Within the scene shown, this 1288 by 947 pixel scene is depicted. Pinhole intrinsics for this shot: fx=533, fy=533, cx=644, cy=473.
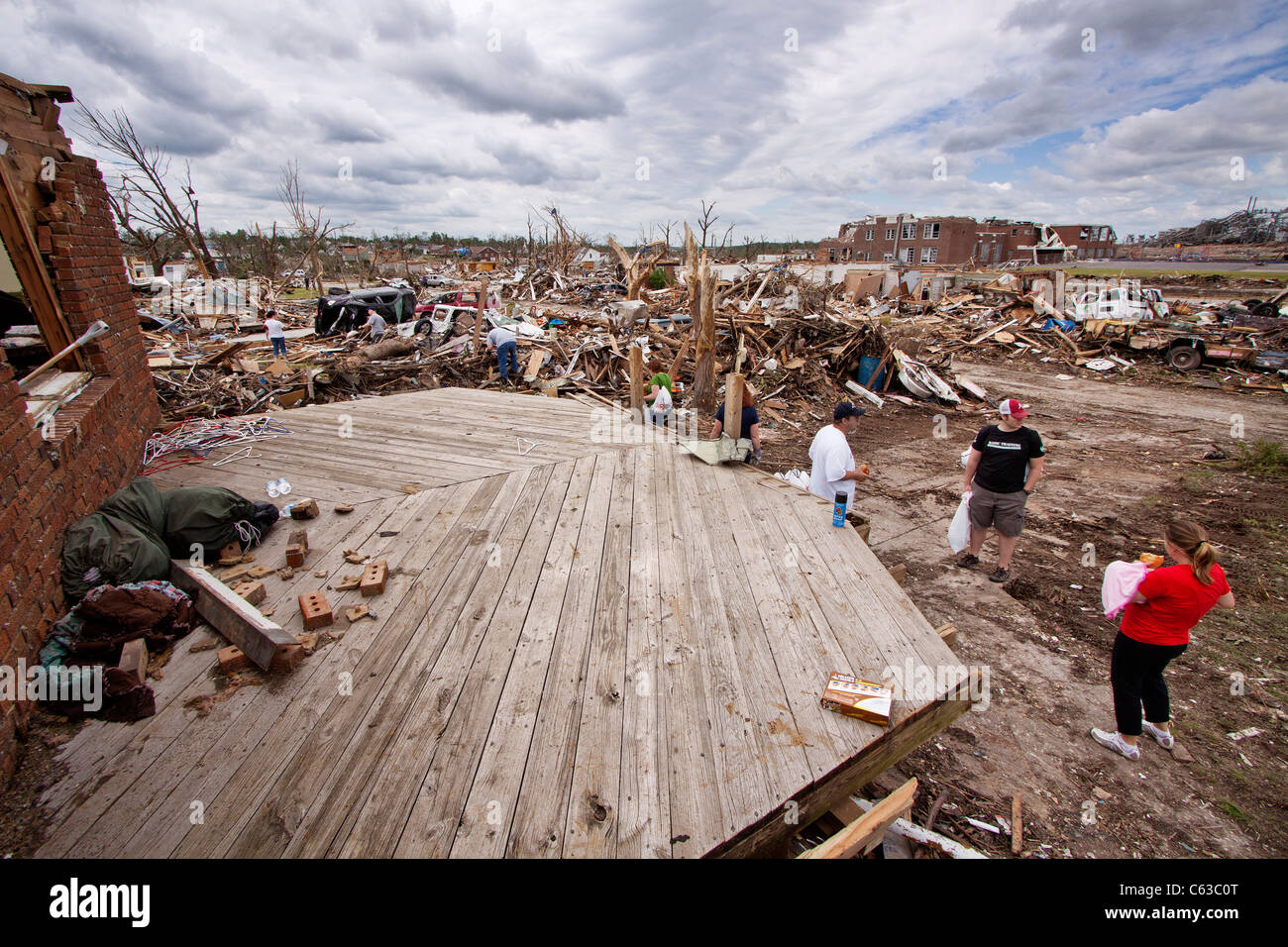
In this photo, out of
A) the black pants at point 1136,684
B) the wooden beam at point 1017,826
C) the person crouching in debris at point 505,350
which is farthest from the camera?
the person crouching in debris at point 505,350

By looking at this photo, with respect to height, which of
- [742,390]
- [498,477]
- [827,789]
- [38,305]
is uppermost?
[38,305]

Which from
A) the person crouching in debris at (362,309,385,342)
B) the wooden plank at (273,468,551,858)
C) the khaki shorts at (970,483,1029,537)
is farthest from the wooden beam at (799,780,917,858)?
the person crouching in debris at (362,309,385,342)

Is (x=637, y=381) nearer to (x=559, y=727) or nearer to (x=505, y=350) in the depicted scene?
(x=505, y=350)

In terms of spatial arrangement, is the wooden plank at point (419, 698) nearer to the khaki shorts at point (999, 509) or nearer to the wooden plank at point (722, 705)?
the wooden plank at point (722, 705)

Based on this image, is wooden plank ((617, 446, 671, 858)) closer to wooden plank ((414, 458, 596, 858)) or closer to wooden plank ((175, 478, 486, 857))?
wooden plank ((414, 458, 596, 858))

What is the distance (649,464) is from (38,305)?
5052 mm

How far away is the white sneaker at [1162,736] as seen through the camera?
4.06 metres

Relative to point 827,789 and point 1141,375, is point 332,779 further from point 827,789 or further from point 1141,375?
point 1141,375

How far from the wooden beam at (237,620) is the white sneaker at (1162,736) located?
597 cm

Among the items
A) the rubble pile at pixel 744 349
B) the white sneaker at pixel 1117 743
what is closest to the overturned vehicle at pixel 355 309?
the rubble pile at pixel 744 349

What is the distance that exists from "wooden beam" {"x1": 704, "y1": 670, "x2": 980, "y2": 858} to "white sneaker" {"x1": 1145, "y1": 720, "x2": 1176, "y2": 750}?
2642mm

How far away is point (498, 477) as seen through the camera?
5.10 metres

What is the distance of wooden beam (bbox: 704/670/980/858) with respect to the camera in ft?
6.78

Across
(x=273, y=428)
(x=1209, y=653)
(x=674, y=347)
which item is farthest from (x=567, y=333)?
(x=1209, y=653)
